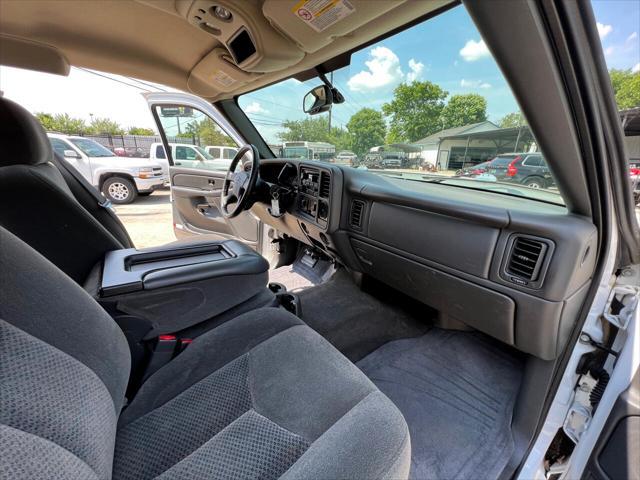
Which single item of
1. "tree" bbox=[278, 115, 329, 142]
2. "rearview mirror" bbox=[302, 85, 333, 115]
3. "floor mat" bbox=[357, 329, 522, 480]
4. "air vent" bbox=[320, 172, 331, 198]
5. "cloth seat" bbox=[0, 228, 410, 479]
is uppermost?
"rearview mirror" bbox=[302, 85, 333, 115]

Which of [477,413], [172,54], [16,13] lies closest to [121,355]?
[477,413]

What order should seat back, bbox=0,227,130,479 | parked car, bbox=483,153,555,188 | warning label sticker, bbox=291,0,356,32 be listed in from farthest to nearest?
warning label sticker, bbox=291,0,356,32, parked car, bbox=483,153,555,188, seat back, bbox=0,227,130,479

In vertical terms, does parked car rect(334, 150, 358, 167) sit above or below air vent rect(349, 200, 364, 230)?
above

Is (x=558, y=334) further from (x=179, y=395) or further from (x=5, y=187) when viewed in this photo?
(x=5, y=187)

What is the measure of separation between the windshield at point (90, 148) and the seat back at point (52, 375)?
6.53 m

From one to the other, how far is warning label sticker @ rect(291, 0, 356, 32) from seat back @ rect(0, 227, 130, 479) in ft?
4.02

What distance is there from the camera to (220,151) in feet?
9.65

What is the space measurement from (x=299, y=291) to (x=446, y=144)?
4.67 feet

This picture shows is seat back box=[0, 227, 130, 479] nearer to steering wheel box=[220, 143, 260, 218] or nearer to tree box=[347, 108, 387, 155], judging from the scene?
steering wheel box=[220, 143, 260, 218]

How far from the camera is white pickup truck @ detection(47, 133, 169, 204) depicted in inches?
218

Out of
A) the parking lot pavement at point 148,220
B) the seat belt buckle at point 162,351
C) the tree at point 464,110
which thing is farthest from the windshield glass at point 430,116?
the parking lot pavement at point 148,220

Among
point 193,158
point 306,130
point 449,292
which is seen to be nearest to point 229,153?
point 193,158

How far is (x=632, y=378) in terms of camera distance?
2.91 feet

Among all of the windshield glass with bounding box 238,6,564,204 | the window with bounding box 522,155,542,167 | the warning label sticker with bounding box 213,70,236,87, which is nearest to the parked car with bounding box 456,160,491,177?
the windshield glass with bounding box 238,6,564,204
